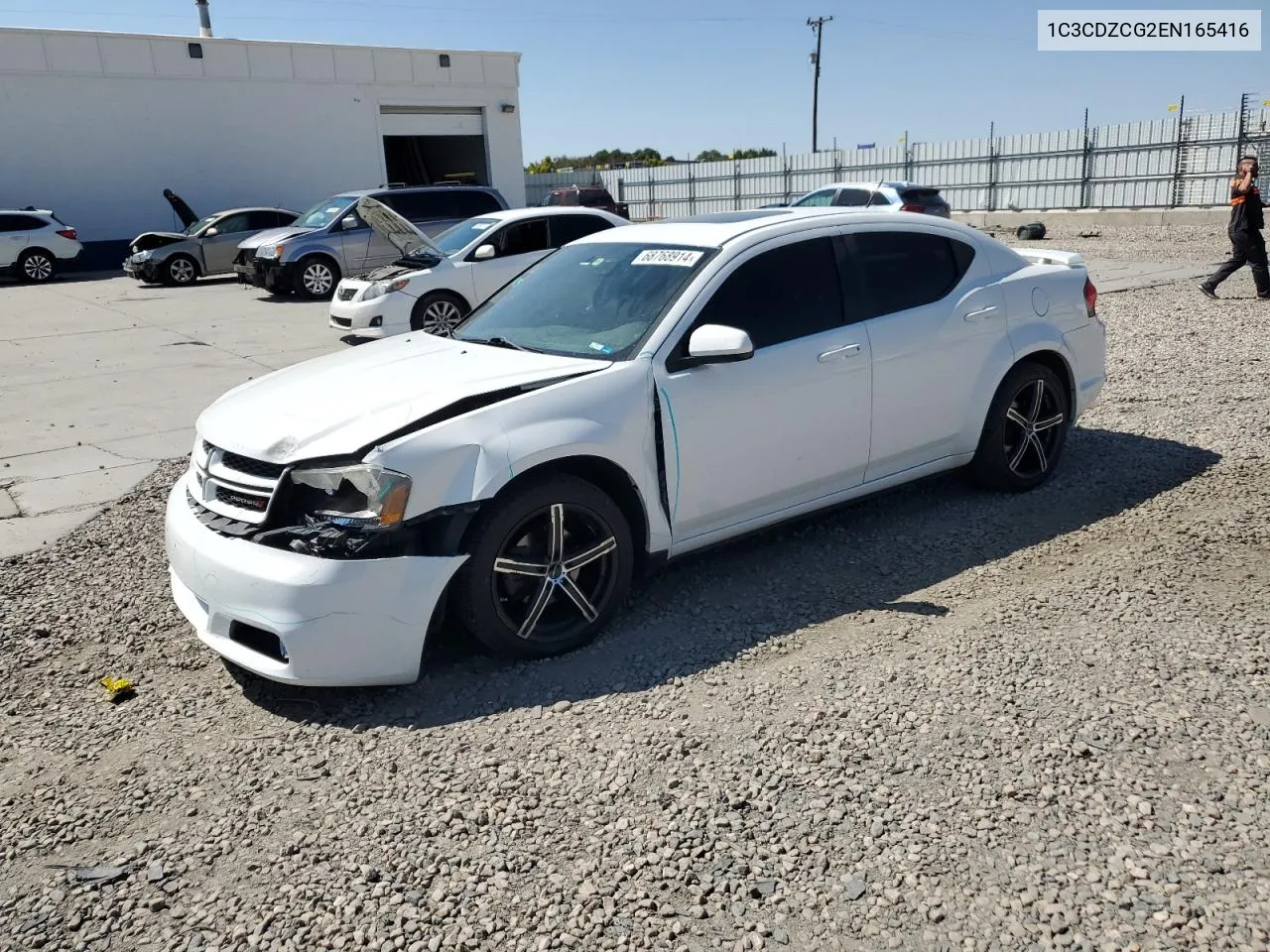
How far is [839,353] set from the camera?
4.73 meters

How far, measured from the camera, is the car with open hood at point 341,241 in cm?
1703

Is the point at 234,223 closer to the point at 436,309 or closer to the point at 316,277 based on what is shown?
the point at 316,277

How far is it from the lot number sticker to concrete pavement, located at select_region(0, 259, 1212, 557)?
3.84 m

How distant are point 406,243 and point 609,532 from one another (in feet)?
13.0

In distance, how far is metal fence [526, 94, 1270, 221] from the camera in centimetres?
2623

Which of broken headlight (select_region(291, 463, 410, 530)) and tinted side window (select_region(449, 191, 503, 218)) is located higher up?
tinted side window (select_region(449, 191, 503, 218))

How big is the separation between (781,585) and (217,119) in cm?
2899

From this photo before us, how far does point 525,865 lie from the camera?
284 cm

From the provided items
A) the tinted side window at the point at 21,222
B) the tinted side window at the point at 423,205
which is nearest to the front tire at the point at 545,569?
the tinted side window at the point at 423,205

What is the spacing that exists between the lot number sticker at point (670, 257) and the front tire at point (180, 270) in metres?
19.5

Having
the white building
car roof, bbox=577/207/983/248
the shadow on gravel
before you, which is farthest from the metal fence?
car roof, bbox=577/207/983/248

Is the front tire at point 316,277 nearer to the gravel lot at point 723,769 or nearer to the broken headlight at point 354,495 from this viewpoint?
the gravel lot at point 723,769

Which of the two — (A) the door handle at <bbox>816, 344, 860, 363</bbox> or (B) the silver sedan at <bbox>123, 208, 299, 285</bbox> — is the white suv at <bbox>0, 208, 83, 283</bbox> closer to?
(B) the silver sedan at <bbox>123, 208, 299, 285</bbox>

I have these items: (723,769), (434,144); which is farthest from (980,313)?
(434,144)
